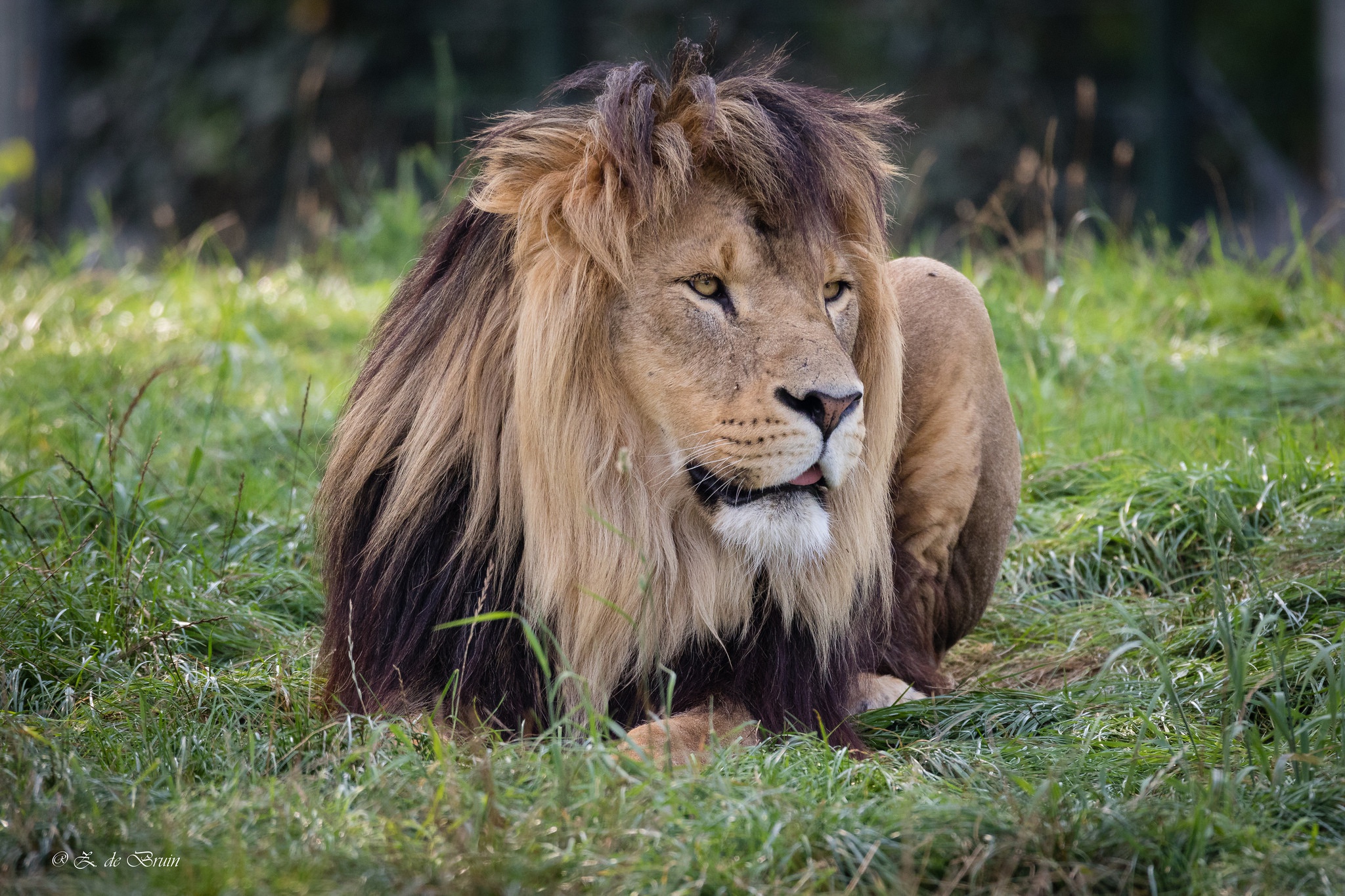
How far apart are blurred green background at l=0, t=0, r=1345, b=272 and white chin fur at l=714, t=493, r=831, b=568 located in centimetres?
571

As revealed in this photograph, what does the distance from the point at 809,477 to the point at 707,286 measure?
1.23 ft

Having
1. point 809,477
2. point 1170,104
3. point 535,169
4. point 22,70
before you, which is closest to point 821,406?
point 809,477

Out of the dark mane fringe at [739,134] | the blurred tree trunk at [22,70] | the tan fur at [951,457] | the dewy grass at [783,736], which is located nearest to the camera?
the dewy grass at [783,736]

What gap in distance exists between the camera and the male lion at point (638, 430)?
2.24 metres

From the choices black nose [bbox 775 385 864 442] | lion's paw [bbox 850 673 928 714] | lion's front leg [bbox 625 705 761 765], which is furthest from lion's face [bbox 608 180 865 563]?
lion's paw [bbox 850 673 928 714]

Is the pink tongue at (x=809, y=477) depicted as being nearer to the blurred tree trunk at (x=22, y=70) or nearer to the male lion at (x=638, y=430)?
the male lion at (x=638, y=430)

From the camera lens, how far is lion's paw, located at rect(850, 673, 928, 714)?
2703mm

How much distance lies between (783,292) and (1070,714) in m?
1.00

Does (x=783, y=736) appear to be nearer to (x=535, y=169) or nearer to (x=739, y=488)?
(x=739, y=488)

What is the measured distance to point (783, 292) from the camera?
7.61 ft

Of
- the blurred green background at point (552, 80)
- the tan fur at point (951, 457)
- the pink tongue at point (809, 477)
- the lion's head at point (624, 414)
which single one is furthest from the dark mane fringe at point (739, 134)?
the blurred green background at point (552, 80)

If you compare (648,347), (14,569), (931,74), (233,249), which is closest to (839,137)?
(648,347)

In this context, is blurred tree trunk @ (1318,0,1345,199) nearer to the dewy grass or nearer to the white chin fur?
the dewy grass

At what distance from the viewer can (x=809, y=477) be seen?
87.3 inches
